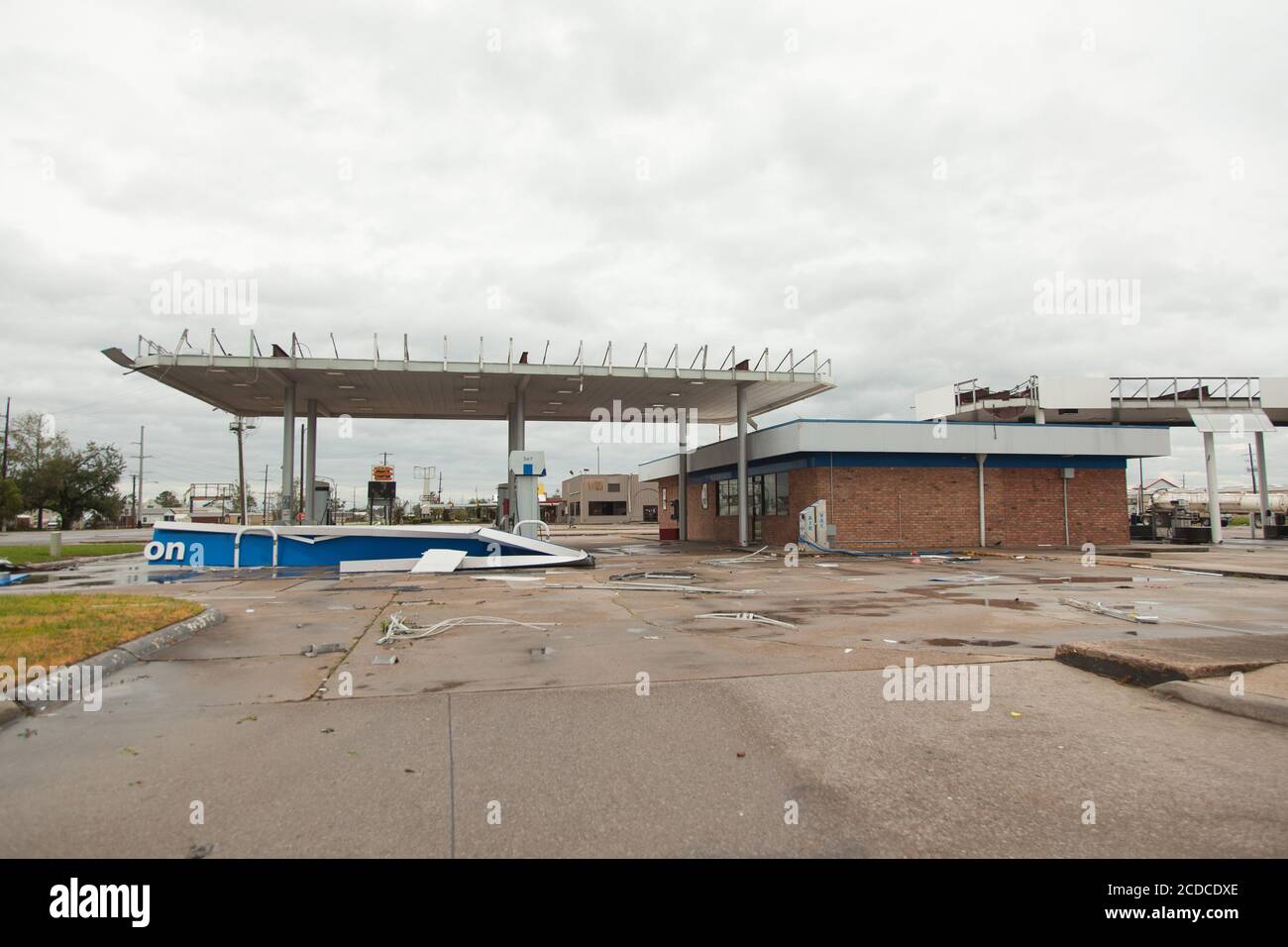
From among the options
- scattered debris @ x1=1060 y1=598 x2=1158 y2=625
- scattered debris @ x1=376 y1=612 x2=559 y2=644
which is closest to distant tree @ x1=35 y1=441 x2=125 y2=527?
scattered debris @ x1=376 y1=612 x2=559 y2=644

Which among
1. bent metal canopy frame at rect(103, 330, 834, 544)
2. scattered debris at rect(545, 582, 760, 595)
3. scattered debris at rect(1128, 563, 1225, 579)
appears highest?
bent metal canopy frame at rect(103, 330, 834, 544)

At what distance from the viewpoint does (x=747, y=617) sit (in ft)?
34.4

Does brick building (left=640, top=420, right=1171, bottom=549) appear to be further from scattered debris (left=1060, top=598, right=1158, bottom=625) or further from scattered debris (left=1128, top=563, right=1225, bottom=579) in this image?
scattered debris (left=1060, top=598, right=1158, bottom=625)

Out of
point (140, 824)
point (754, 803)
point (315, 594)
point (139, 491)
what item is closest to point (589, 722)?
point (754, 803)

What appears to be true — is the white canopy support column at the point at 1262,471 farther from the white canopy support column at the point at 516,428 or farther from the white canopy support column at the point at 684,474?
the white canopy support column at the point at 516,428

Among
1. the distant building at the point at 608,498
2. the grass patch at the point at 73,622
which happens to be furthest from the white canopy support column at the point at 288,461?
the distant building at the point at 608,498

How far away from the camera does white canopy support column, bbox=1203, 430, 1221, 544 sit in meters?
32.6

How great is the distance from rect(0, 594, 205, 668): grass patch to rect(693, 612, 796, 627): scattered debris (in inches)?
274

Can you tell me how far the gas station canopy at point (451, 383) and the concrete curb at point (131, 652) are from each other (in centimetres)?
1809

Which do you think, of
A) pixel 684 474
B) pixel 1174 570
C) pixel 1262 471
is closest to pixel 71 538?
pixel 684 474

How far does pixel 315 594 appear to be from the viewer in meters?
14.2

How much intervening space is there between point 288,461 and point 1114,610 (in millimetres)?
27194

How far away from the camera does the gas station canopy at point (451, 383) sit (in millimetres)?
26125
